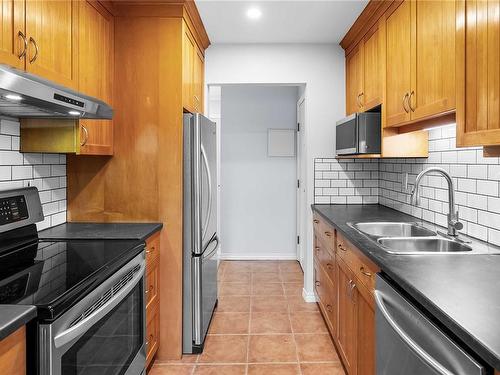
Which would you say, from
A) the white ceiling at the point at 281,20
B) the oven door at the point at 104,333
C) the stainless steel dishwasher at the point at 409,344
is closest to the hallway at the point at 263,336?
the oven door at the point at 104,333

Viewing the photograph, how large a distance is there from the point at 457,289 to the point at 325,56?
2.72 m

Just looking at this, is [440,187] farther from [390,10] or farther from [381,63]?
[390,10]

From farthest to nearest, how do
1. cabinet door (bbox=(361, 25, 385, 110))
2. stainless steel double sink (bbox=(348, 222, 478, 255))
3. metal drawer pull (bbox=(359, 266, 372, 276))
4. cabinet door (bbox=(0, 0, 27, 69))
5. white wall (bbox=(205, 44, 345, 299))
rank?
white wall (bbox=(205, 44, 345, 299))
cabinet door (bbox=(361, 25, 385, 110))
stainless steel double sink (bbox=(348, 222, 478, 255))
metal drawer pull (bbox=(359, 266, 372, 276))
cabinet door (bbox=(0, 0, 27, 69))

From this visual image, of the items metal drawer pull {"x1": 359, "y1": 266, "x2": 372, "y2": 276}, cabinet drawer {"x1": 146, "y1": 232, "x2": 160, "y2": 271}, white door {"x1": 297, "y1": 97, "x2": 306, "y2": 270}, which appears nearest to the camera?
metal drawer pull {"x1": 359, "y1": 266, "x2": 372, "y2": 276}

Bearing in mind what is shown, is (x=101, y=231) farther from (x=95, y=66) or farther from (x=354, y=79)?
(x=354, y=79)

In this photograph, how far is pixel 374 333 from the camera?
1643 mm

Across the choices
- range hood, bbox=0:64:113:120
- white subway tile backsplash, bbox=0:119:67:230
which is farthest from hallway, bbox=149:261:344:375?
range hood, bbox=0:64:113:120

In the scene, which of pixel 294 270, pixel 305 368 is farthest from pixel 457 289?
pixel 294 270

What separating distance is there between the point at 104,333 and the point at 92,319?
0.65 feet

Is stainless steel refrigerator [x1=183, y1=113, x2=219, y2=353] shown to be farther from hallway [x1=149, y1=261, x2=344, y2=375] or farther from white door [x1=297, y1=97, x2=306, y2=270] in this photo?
white door [x1=297, y1=97, x2=306, y2=270]

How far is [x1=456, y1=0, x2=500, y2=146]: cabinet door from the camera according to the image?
3.94ft

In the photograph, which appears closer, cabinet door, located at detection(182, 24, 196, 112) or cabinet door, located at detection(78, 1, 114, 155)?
cabinet door, located at detection(78, 1, 114, 155)

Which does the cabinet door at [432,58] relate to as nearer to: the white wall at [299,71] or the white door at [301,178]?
the white wall at [299,71]

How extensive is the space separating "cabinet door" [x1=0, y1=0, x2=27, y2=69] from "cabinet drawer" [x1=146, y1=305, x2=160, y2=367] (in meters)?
1.53
